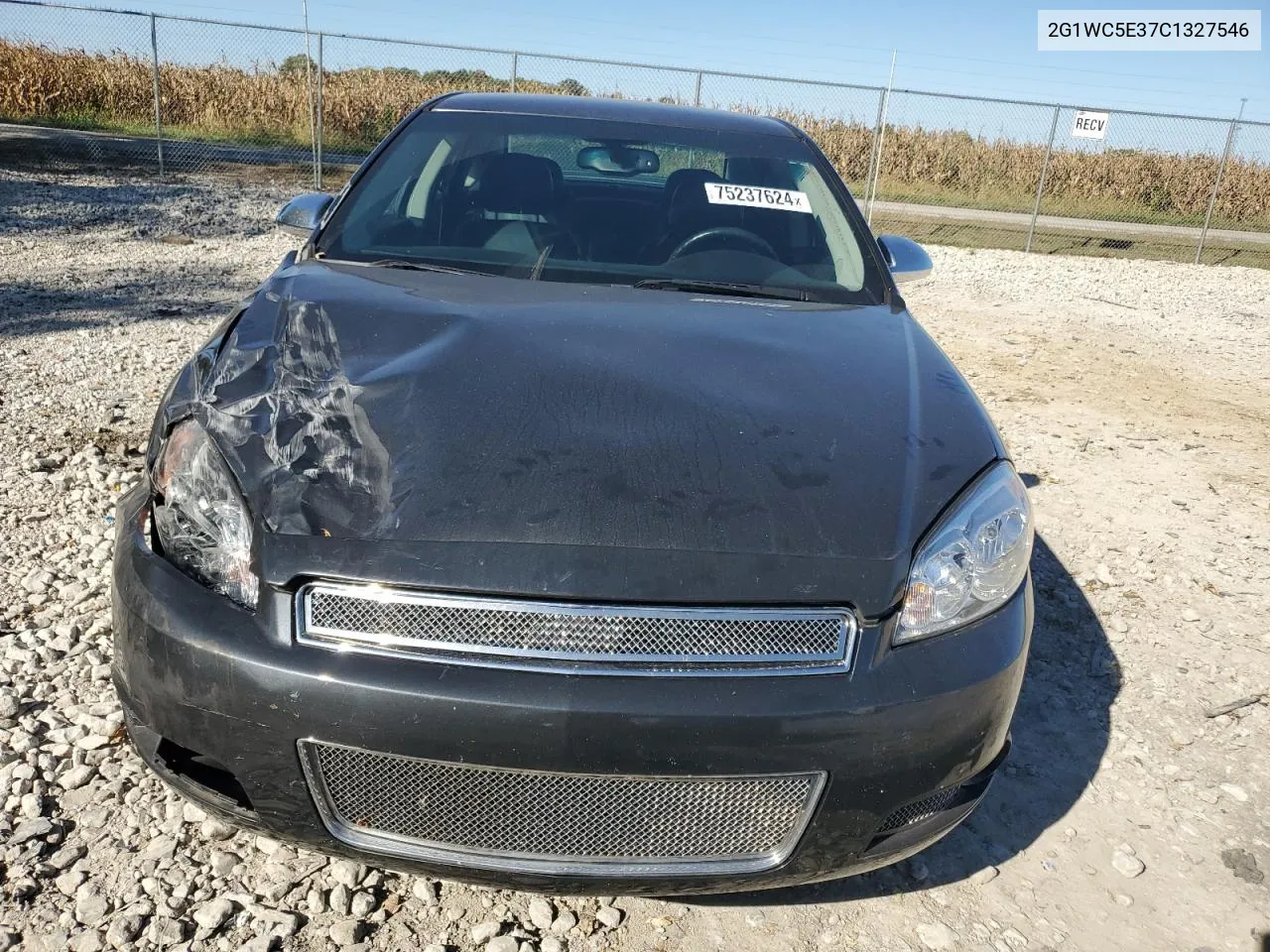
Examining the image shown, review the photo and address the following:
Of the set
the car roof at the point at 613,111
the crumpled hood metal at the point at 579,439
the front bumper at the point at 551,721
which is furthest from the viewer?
the car roof at the point at 613,111

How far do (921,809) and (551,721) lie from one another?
722mm

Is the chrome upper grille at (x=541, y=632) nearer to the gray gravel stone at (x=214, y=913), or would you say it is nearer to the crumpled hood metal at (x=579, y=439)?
the crumpled hood metal at (x=579, y=439)

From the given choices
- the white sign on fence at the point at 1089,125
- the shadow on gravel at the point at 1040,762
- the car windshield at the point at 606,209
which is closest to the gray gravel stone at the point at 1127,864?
the shadow on gravel at the point at 1040,762

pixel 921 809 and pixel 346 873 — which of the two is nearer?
pixel 921 809

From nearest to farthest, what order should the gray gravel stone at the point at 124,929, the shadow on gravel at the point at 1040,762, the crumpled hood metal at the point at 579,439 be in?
the crumpled hood metal at the point at 579,439 → the gray gravel stone at the point at 124,929 → the shadow on gravel at the point at 1040,762

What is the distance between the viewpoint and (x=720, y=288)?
2859mm

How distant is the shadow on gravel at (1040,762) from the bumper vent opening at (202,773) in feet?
3.06

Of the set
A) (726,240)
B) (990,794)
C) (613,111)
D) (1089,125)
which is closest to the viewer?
(990,794)

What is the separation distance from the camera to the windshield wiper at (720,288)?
112 inches

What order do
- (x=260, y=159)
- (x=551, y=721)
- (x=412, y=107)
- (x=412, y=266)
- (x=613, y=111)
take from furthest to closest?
(x=412, y=107) < (x=260, y=159) < (x=613, y=111) < (x=412, y=266) < (x=551, y=721)

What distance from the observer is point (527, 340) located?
236cm

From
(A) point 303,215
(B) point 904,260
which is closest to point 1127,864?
(B) point 904,260

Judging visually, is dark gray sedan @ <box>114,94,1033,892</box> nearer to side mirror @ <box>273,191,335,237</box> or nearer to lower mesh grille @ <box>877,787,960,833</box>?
lower mesh grille @ <box>877,787,960,833</box>

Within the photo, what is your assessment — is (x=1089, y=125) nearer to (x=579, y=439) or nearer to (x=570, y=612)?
(x=579, y=439)
